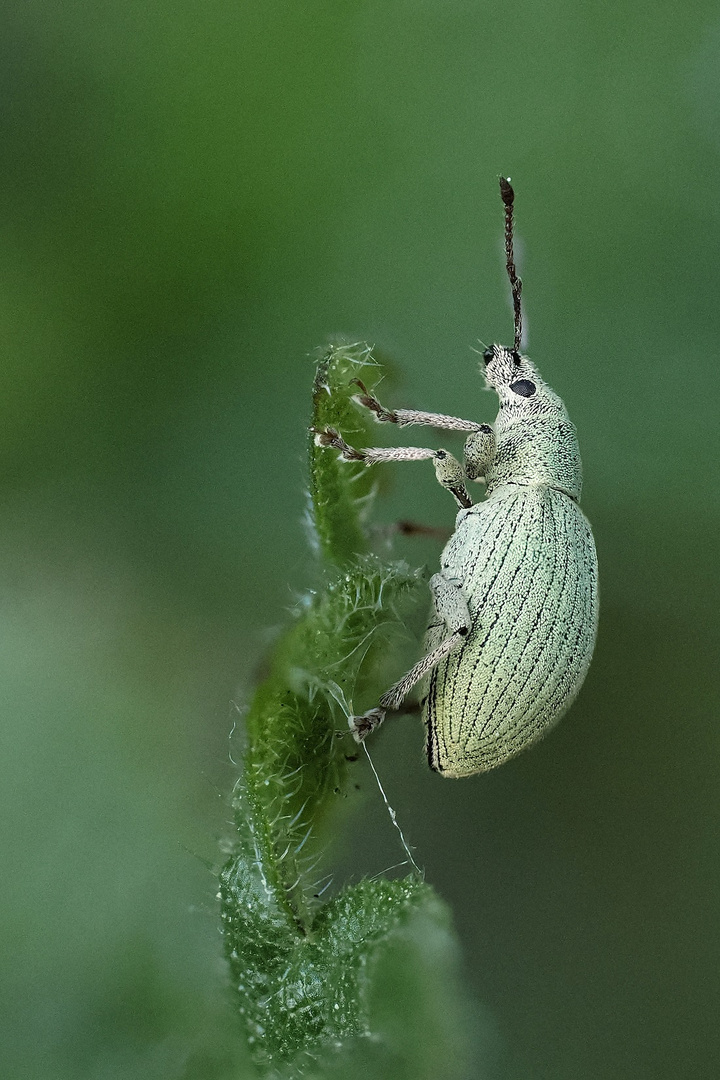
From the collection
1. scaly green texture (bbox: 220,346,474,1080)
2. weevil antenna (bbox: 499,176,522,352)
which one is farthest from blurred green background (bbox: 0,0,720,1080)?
scaly green texture (bbox: 220,346,474,1080)

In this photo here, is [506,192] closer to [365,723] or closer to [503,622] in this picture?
[503,622]

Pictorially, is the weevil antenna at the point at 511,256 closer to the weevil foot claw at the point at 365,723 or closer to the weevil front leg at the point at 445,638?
the weevil front leg at the point at 445,638

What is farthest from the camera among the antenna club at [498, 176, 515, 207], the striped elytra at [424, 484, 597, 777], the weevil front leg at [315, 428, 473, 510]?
the antenna club at [498, 176, 515, 207]

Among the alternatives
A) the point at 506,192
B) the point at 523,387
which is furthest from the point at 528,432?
the point at 506,192

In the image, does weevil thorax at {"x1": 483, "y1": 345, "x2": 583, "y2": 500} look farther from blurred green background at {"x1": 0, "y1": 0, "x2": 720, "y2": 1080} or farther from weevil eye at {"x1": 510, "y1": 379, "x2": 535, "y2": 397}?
blurred green background at {"x1": 0, "y1": 0, "x2": 720, "y2": 1080}

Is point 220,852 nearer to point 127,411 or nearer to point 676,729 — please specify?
point 127,411

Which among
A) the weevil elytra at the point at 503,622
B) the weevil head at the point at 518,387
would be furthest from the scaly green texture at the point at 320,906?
the weevil head at the point at 518,387
